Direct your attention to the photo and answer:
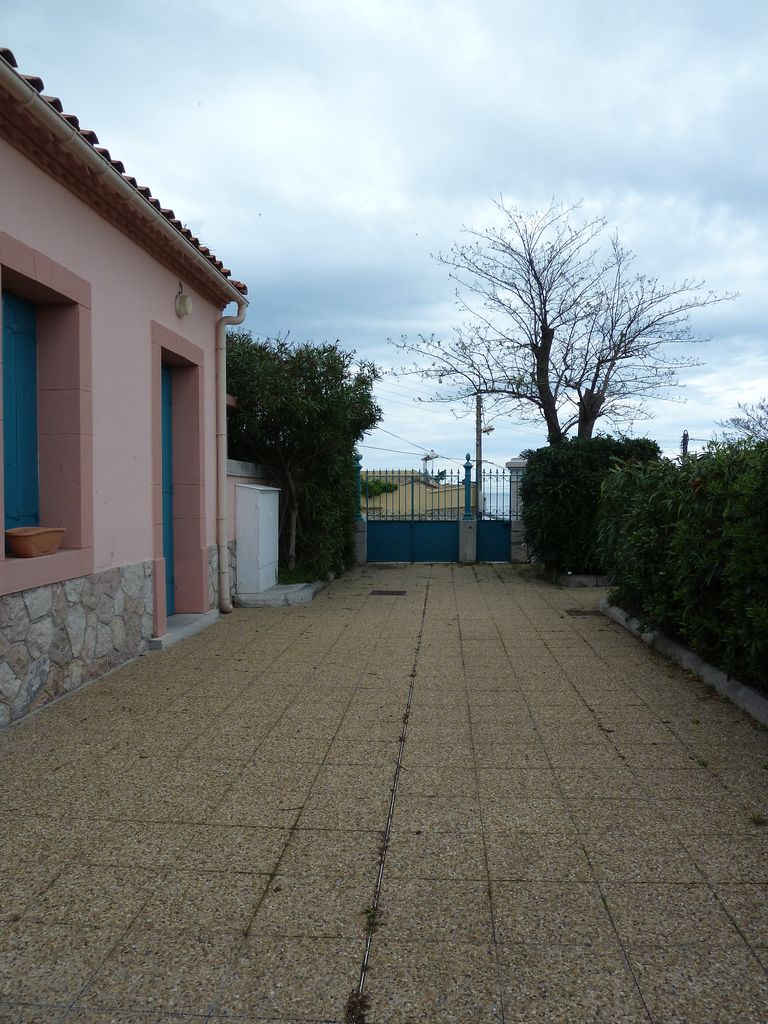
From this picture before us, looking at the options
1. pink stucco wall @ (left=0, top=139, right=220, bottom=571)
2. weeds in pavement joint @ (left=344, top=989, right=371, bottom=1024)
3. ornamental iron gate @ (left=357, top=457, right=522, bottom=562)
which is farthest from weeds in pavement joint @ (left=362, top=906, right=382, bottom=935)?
ornamental iron gate @ (left=357, top=457, right=522, bottom=562)

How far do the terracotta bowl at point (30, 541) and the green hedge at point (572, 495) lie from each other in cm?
829

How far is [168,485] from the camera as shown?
7777mm

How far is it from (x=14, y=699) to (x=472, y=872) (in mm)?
3017

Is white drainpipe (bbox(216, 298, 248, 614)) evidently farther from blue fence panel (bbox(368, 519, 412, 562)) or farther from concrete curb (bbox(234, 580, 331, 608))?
blue fence panel (bbox(368, 519, 412, 562))

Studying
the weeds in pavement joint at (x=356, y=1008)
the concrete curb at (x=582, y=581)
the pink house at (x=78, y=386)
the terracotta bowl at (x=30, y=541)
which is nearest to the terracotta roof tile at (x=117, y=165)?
the pink house at (x=78, y=386)

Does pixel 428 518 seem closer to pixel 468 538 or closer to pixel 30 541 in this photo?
pixel 468 538

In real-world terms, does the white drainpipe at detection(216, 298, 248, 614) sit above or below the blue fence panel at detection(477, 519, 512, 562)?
above

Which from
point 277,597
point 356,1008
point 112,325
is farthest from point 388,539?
point 356,1008

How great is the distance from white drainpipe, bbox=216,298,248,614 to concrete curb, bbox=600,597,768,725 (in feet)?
14.2

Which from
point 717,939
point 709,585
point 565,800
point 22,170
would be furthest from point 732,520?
point 22,170

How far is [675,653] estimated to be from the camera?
6320 mm

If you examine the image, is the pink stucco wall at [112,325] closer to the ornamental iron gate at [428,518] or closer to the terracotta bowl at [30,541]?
the terracotta bowl at [30,541]

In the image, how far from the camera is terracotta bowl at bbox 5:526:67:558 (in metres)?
4.66

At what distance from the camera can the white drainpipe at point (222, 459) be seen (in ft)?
27.8
